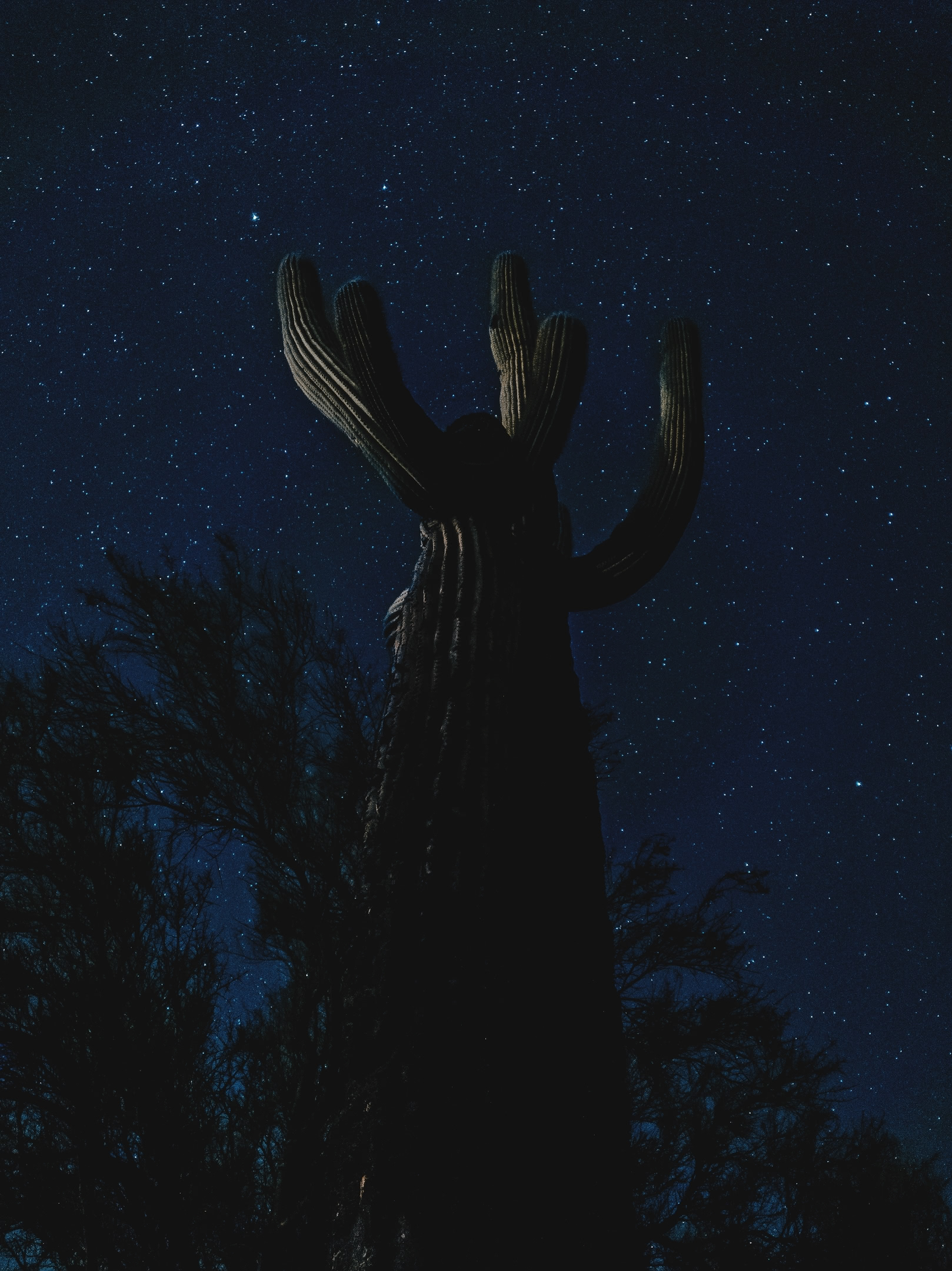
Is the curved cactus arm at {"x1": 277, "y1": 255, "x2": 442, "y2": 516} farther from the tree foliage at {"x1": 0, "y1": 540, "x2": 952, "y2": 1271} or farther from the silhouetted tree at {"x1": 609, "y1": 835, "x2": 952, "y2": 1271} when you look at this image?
the silhouetted tree at {"x1": 609, "y1": 835, "x2": 952, "y2": 1271}

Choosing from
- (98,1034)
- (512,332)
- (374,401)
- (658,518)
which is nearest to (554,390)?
(658,518)

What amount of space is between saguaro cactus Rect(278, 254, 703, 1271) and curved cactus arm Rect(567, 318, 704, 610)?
0.04 ft

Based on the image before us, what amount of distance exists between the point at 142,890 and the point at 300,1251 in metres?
1.58

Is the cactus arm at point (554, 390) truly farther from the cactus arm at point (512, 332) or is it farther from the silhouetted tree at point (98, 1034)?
the silhouetted tree at point (98, 1034)

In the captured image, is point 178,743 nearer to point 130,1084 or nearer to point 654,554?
point 130,1084

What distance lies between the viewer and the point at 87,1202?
2469mm

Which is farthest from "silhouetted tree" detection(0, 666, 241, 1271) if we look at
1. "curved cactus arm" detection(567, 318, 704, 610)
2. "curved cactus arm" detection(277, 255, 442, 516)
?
"curved cactus arm" detection(567, 318, 704, 610)

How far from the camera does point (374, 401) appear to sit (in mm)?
3934

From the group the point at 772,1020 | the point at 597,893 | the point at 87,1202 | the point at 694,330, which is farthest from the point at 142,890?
the point at 694,330

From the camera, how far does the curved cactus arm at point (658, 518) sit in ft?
13.8

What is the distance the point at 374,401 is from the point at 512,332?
1969 millimetres

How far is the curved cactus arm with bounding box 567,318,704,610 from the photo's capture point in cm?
420

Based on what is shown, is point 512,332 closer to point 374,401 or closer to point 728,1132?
point 374,401

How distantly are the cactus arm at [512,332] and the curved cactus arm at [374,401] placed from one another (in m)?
1.04
